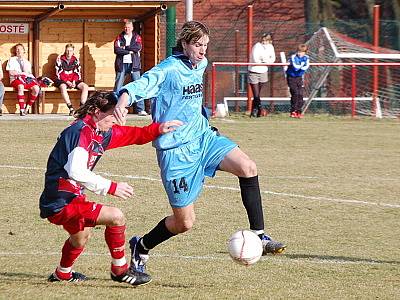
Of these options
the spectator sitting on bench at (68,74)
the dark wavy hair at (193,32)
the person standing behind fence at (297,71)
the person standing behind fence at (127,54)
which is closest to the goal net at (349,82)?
the person standing behind fence at (297,71)

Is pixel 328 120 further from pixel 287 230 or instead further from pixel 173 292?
pixel 173 292

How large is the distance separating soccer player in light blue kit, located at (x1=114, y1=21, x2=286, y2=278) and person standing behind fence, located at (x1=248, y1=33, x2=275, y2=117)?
1363 cm

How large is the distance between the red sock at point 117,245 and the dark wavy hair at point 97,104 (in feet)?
2.32

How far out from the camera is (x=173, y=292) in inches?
254

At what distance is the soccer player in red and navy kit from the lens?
20.3ft

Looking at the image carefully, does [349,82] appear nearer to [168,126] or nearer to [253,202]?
[253,202]

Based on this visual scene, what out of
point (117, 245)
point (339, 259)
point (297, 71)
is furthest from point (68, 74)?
point (117, 245)

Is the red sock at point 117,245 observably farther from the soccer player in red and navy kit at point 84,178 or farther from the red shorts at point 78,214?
the red shorts at point 78,214

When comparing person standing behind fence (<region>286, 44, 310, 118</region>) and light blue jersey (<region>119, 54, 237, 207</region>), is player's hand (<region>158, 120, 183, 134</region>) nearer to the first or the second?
light blue jersey (<region>119, 54, 237, 207</region>)

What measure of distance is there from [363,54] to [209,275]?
619 inches

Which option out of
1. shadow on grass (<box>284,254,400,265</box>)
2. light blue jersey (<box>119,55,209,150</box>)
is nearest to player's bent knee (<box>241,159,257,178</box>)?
light blue jersey (<box>119,55,209,150</box>)

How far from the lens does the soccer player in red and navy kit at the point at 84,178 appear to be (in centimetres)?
618

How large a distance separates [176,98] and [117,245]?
3.62 feet

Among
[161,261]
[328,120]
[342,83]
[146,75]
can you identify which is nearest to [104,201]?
[161,261]
